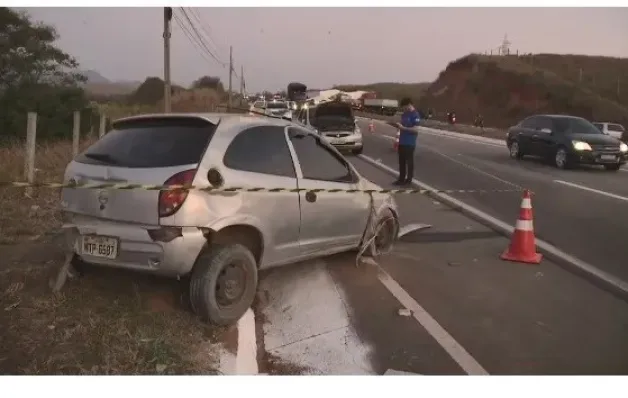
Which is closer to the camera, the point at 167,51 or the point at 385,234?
the point at 385,234

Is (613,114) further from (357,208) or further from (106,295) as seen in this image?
(106,295)

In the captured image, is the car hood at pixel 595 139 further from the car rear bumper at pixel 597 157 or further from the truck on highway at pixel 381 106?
the truck on highway at pixel 381 106

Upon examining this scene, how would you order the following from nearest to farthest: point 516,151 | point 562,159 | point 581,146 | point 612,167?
point 581,146, point 612,167, point 562,159, point 516,151

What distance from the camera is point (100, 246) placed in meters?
4.43

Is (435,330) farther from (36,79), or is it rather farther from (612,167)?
(36,79)

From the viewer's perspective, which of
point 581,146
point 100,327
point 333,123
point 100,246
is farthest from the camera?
point 333,123

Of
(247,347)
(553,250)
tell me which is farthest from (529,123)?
(247,347)

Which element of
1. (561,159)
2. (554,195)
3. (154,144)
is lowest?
(554,195)

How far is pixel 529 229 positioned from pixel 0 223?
6.25 meters

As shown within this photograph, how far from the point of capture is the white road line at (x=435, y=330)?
3.87 meters

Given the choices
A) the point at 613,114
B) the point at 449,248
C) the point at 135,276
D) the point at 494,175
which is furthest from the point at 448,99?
the point at 135,276

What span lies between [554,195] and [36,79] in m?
22.7

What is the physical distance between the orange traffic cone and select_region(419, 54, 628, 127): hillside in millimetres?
22702

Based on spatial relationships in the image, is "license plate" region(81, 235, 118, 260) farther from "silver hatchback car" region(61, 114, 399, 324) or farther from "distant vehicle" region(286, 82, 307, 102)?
"distant vehicle" region(286, 82, 307, 102)
